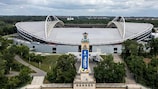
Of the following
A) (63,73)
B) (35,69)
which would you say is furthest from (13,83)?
(35,69)

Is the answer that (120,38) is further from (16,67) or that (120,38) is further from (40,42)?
(16,67)

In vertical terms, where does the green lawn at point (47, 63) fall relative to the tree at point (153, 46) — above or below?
below

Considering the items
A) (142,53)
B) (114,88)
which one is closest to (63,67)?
(114,88)

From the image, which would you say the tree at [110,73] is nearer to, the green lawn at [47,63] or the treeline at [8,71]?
the treeline at [8,71]

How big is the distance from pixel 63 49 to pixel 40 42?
21.3 feet

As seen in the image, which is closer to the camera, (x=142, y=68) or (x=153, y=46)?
(x=142, y=68)

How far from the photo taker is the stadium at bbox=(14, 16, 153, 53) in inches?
2549

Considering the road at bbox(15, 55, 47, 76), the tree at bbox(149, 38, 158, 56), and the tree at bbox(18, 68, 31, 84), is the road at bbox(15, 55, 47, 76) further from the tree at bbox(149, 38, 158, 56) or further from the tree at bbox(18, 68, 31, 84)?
the tree at bbox(149, 38, 158, 56)

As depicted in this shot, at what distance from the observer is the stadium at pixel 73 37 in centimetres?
6475

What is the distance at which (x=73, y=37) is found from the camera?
224ft

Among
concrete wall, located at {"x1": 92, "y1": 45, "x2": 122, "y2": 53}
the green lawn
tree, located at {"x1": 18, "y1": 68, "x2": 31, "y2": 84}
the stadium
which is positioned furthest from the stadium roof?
tree, located at {"x1": 18, "y1": 68, "x2": 31, "y2": 84}

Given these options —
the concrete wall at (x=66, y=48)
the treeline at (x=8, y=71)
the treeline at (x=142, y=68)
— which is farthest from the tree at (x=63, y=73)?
the concrete wall at (x=66, y=48)

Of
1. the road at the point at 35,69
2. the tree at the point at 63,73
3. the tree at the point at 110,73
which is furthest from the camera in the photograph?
the road at the point at 35,69

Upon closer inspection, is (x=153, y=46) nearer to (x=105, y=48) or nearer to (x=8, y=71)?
(x=105, y=48)
